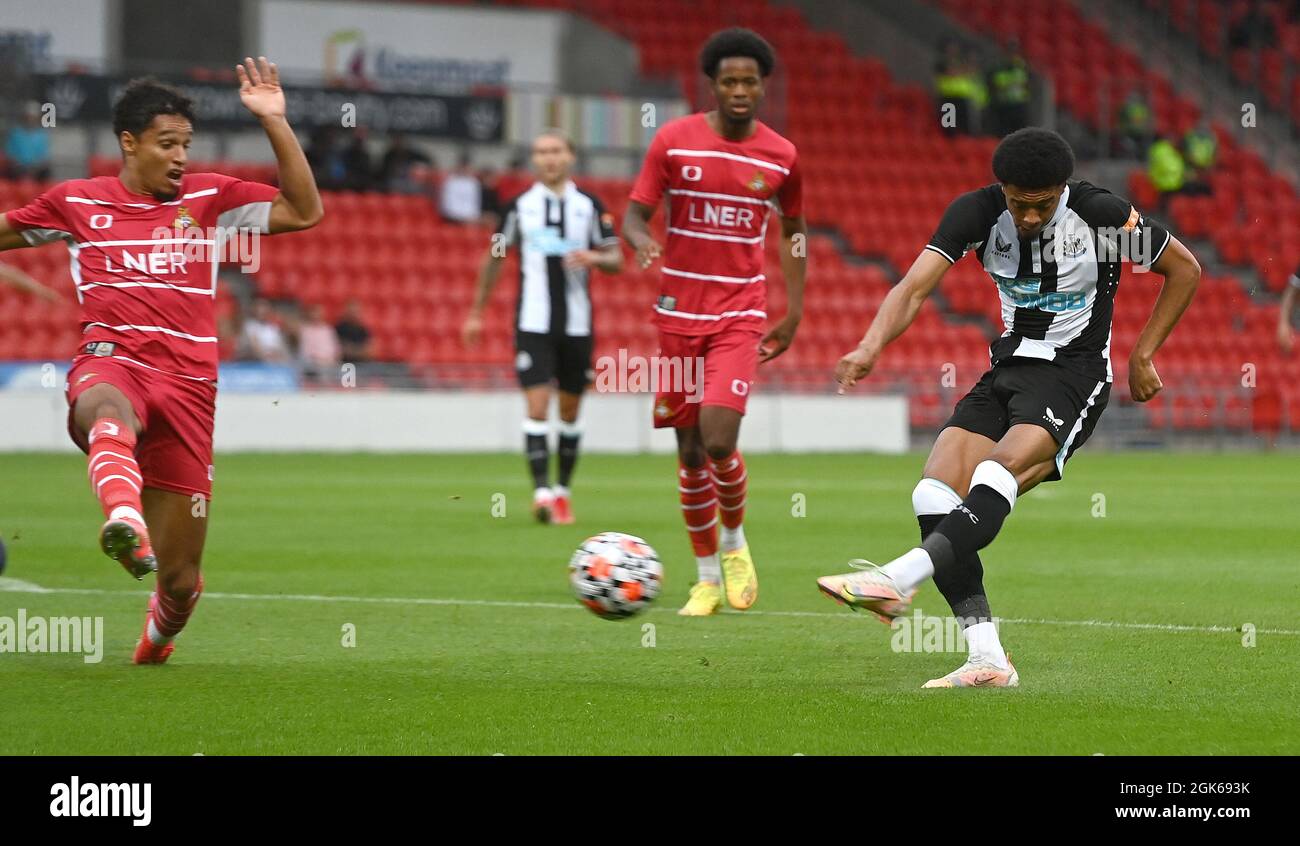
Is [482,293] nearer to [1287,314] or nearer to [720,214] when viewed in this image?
[720,214]

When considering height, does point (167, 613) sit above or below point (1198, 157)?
below

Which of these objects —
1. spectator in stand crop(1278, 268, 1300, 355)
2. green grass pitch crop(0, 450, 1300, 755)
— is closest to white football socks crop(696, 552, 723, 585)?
green grass pitch crop(0, 450, 1300, 755)

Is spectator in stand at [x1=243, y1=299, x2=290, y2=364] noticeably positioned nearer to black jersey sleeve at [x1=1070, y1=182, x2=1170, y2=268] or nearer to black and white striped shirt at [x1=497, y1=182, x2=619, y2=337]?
black and white striped shirt at [x1=497, y1=182, x2=619, y2=337]

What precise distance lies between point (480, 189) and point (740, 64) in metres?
20.0

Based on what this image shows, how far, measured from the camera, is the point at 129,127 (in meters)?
6.83

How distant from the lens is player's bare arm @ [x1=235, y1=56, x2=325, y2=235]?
6.66 m

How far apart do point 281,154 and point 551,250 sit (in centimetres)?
765

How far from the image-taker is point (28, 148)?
2552 cm

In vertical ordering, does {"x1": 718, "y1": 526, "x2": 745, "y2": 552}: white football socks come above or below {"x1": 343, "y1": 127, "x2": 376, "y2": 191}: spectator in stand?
below

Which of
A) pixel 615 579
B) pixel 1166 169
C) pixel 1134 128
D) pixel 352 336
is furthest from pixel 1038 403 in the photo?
pixel 1134 128

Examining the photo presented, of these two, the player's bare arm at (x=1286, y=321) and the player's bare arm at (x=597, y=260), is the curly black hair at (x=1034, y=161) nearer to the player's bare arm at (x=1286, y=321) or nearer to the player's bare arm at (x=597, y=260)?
the player's bare arm at (x=597, y=260)

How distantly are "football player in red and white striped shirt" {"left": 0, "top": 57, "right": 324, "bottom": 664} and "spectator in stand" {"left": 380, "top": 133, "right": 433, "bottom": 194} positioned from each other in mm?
21011
